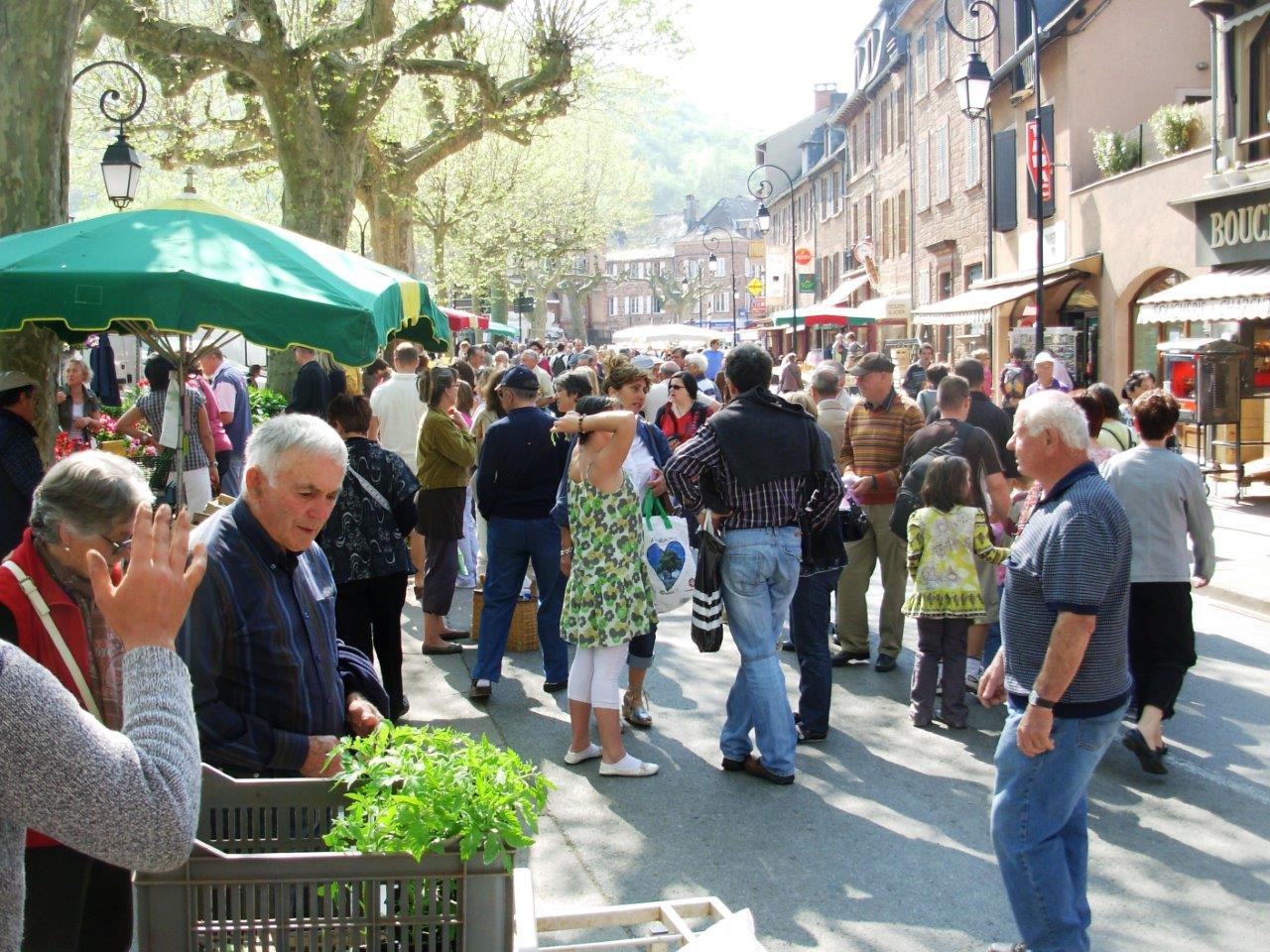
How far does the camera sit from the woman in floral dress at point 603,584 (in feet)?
19.0

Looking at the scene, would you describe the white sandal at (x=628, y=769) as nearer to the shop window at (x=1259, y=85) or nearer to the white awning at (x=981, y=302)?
the shop window at (x=1259, y=85)

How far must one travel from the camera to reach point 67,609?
2713 mm

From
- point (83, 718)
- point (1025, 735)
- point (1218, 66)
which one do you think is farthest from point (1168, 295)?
point (83, 718)

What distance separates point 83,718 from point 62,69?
6645mm

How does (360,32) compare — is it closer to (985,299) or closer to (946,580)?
(946,580)

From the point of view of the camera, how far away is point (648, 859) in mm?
4875

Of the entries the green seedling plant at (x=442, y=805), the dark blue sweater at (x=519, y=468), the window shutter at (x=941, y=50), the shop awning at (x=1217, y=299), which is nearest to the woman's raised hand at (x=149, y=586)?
the green seedling plant at (x=442, y=805)

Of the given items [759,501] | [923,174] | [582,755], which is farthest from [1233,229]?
[923,174]

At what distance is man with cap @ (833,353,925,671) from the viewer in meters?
7.77

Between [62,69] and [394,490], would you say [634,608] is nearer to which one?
[394,490]

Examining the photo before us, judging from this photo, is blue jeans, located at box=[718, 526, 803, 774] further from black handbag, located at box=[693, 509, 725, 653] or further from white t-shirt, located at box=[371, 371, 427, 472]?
white t-shirt, located at box=[371, 371, 427, 472]

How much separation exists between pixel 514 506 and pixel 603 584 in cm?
127

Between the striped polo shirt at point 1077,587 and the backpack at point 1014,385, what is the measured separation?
11.3 metres

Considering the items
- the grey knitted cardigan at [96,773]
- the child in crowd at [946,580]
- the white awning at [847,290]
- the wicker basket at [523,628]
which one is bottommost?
the wicker basket at [523,628]
